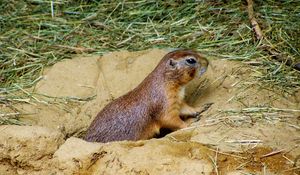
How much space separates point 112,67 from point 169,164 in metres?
2.53

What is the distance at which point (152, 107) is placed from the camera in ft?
23.2

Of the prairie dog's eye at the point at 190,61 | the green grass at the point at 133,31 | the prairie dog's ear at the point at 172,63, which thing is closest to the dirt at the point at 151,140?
the green grass at the point at 133,31

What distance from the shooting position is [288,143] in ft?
19.2

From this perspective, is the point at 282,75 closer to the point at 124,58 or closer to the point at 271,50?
the point at 271,50

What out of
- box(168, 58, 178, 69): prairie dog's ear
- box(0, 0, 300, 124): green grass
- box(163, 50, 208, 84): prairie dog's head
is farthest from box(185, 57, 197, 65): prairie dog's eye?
box(0, 0, 300, 124): green grass

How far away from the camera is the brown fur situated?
6.95m

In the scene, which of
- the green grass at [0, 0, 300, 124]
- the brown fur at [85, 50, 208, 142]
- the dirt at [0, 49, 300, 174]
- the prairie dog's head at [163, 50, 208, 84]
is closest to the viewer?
the dirt at [0, 49, 300, 174]

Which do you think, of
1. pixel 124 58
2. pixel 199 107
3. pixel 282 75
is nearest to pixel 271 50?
pixel 282 75

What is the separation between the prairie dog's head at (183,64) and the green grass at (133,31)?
72cm

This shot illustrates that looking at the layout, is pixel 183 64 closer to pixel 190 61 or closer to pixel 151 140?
pixel 190 61

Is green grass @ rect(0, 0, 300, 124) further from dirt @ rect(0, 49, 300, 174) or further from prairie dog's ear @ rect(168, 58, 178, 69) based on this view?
prairie dog's ear @ rect(168, 58, 178, 69)

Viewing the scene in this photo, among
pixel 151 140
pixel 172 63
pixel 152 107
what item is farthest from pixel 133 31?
pixel 151 140

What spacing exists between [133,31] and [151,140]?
2.95 meters

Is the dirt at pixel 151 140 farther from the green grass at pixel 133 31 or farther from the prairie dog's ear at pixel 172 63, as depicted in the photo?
the prairie dog's ear at pixel 172 63
